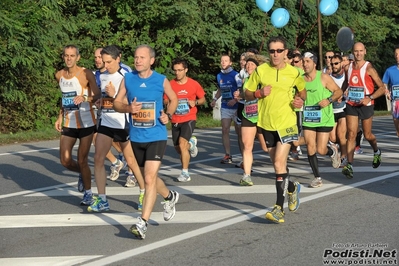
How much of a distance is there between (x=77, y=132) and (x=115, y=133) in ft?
1.62

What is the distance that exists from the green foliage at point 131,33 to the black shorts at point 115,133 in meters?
11.7

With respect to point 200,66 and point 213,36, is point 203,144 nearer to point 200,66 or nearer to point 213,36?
point 213,36

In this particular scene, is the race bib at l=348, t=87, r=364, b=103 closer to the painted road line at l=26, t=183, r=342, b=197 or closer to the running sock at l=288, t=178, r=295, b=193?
the painted road line at l=26, t=183, r=342, b=197

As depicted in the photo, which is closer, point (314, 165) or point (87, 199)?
point (87, 199)

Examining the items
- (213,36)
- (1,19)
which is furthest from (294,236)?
(213,36)

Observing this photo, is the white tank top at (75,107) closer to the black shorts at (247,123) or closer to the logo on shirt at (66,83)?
the logo on shirt at (66,83)

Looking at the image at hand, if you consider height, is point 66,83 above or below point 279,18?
below

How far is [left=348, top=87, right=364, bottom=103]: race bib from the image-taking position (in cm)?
1367

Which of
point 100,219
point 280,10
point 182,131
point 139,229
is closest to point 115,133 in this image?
point 100,219

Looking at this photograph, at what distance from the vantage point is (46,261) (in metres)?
7.75

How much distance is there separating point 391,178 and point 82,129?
465cm

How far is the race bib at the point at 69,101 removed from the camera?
1087 centimetres

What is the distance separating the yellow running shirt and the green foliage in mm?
13348

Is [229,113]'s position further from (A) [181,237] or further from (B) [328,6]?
(B) [328,6]
